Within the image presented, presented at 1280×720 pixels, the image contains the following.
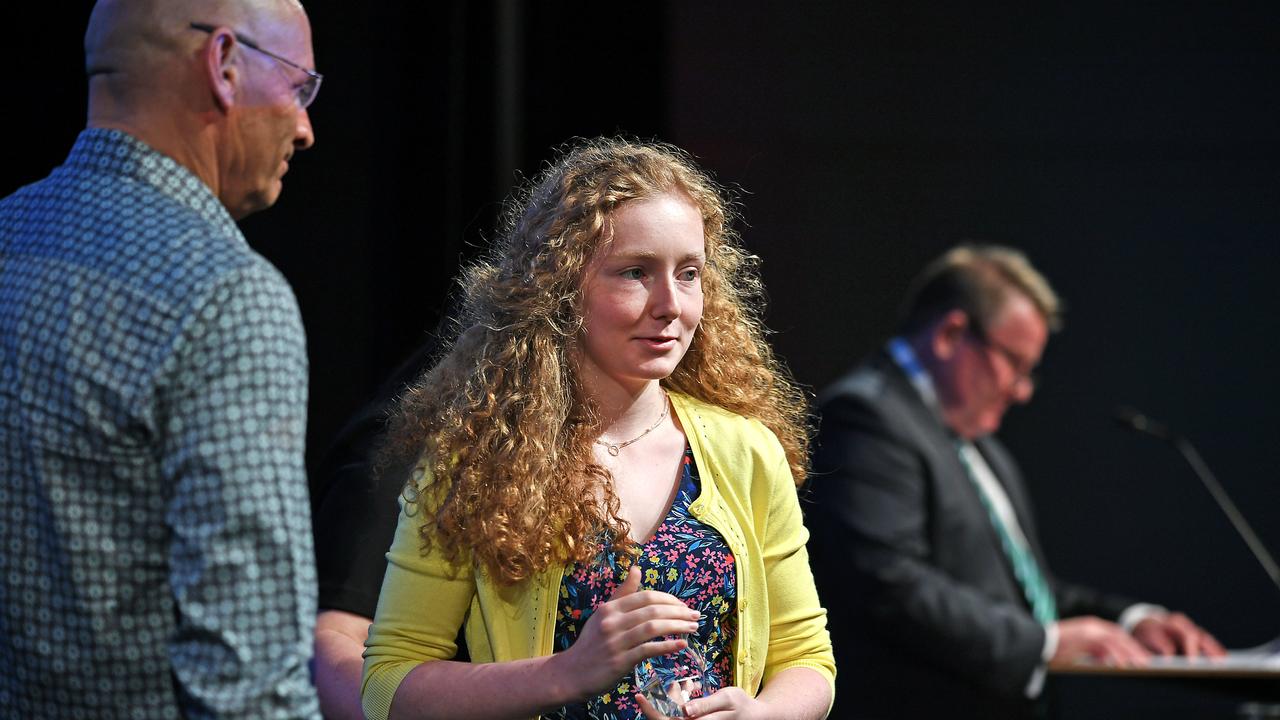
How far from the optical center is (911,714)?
4402mm

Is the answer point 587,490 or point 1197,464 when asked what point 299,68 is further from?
point 1197,464

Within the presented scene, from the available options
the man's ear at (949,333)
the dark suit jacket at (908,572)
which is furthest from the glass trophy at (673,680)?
the man's ear at (949,333)

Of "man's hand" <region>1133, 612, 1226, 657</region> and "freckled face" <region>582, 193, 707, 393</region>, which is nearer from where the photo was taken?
"freckled face" <region>582, 193, 707, 393</region>

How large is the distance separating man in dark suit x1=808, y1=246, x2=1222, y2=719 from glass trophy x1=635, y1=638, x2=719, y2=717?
2817 mm

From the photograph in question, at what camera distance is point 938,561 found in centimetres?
455

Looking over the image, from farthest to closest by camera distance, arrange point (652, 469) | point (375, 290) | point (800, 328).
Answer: point (800, 328), point (375, 290), point (652, 469)

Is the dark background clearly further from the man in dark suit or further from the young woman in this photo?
the young woman

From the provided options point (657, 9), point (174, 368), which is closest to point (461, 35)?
point (657, 9)

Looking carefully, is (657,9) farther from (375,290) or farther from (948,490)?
(948,490)

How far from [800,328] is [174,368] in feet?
12.6

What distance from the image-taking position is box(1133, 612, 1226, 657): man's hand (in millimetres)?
4492

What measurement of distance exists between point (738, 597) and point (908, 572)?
2823 mm

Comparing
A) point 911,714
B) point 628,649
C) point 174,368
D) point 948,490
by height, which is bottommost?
point 911,714

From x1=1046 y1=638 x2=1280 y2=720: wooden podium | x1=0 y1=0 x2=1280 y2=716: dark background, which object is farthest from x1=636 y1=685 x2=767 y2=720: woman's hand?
x1=0 y1=0 x2=1280 y2=716: dark background
